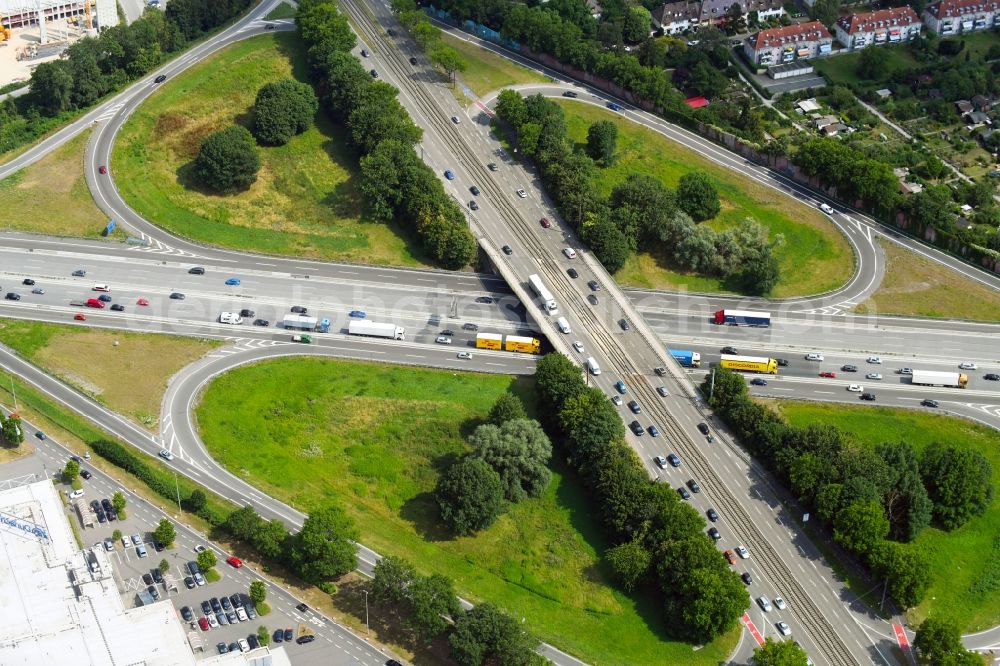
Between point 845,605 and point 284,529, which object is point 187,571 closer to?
point 284,529

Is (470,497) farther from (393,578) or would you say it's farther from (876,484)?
(876,484)

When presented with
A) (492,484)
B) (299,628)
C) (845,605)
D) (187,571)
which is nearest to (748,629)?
(845,605)

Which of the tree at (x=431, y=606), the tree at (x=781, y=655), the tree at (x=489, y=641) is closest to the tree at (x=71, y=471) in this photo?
the tree at (x=431, y=606)

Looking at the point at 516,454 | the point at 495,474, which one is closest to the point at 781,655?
the point at 495,474

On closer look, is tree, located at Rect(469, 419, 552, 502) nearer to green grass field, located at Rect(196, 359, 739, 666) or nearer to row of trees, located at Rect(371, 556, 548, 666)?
green grass field, located at Rect(196, 359, 739, 666)

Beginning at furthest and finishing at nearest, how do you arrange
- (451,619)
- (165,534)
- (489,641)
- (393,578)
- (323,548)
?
1. (165,534)
2. (323,548)
3. (451,619)
4. (393,578)
5. (489,641)

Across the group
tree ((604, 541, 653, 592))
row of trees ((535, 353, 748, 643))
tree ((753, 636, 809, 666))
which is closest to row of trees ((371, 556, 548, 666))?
tree ((604, 541, 653, 592))

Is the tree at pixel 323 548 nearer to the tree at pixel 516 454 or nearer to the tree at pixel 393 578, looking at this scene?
the tree at pixel 393 578
